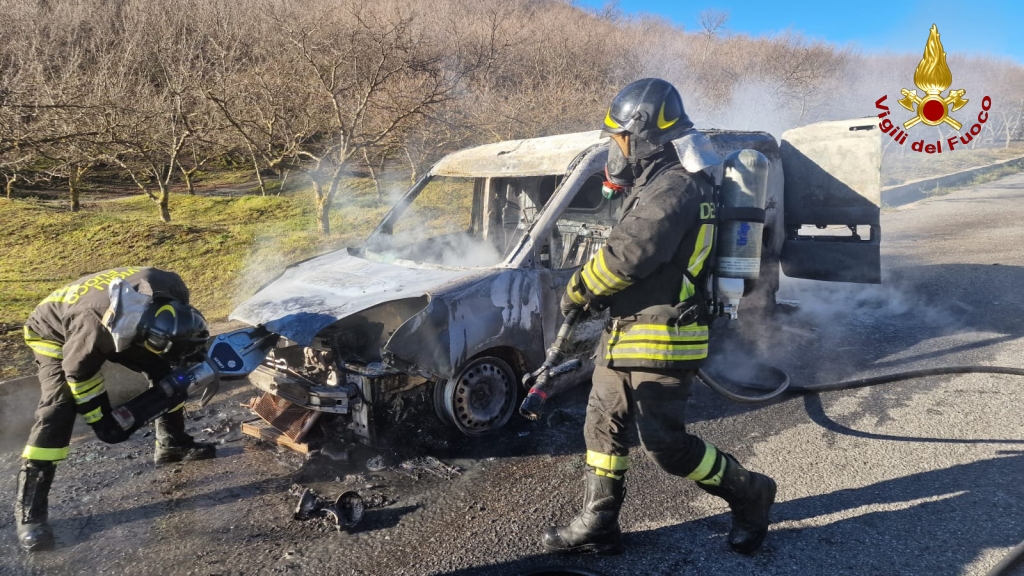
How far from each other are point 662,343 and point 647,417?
312 millimetres

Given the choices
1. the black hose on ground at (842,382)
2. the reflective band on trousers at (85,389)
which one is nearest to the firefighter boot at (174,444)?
the reflective band on trousers at (85,389)

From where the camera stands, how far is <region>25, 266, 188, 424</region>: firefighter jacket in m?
3.12

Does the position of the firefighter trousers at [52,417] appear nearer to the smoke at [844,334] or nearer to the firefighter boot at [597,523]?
the firefighter boot at [597,523]

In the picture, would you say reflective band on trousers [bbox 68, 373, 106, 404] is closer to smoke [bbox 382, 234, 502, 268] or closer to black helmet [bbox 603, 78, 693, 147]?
smoke [bbox 382, 234, 502, 268]

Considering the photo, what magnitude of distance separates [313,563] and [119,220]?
980 cm

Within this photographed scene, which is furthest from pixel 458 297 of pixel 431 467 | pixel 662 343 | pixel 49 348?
pixel 49 348

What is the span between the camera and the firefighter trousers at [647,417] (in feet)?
8.83

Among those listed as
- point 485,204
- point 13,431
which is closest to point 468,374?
point 485,204

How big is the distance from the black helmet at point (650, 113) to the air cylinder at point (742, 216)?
1.01 feet

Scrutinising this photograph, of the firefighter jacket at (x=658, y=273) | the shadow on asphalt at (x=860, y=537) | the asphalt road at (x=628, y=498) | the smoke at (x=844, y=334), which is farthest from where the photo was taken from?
the smoke at (x=844, y=334)

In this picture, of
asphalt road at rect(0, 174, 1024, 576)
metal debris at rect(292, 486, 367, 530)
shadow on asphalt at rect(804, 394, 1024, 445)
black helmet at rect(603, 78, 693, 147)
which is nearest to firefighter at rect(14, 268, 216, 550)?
asphalt road at rect(0, 174, 1024, 576)

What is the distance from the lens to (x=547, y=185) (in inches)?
209

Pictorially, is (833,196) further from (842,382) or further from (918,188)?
(918,188)

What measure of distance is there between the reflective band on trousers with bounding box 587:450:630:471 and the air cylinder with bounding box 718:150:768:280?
3.00 ft
